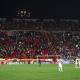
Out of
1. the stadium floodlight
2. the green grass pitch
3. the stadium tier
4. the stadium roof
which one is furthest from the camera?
the stadium floodlight

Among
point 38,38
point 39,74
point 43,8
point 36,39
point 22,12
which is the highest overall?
point 43,8

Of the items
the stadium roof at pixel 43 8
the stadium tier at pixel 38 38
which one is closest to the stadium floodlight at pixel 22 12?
the stadium roof at pixel 43 8

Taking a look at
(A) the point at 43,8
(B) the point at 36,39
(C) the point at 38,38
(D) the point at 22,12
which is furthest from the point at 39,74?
(D) the point at 22,12

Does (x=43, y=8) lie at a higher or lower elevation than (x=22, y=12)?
higher

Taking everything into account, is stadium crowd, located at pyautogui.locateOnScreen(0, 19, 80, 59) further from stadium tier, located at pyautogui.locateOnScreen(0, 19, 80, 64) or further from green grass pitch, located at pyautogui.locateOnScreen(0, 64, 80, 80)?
green grass pitch, located at pyautogui.locateOnScreen(0, 64, 80, 80)

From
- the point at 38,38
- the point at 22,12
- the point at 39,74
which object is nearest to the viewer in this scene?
the point at 39,74

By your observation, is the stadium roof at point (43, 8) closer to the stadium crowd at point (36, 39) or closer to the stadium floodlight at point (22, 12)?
the stadium floodlight at point (22, 12)

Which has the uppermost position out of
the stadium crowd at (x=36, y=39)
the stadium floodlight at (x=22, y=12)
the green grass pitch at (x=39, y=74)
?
the stadium floodlight at (x=22, y=12)

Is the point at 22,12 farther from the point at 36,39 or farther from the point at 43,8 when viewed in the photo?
the point at 36,39

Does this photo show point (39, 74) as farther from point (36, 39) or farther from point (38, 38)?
point (38, 38)

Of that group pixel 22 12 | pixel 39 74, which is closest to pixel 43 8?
pixel 22 12

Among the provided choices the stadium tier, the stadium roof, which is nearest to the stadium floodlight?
the stadium roof

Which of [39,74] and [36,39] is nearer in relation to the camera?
[39,74]

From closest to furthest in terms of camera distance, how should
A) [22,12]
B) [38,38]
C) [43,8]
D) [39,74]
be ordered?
[39,74], [43,8], [38,38], [22,12]
